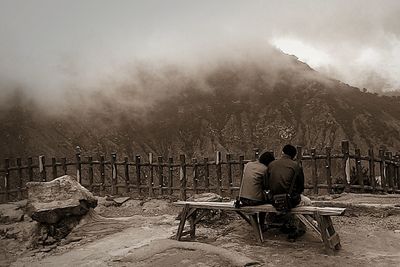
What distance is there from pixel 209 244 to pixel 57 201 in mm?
4570

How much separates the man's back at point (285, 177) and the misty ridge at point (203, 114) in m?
36.6

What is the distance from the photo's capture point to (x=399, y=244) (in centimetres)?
759

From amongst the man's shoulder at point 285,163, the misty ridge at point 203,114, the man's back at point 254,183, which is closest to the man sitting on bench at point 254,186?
the man's back at point 254,183

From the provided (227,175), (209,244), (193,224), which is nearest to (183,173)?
(227,175)

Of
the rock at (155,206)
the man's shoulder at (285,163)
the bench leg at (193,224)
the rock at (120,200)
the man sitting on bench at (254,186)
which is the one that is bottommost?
the rock at (155,206)

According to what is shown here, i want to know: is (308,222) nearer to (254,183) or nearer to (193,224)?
(254,183)

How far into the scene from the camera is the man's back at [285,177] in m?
7.36

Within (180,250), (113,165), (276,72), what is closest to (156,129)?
(276,72)

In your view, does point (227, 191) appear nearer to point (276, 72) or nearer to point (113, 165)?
point (113, 165)

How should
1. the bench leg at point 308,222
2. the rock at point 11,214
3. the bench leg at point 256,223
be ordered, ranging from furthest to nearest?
the rock at point 11,214, the bench leg at point 256,223, the bench leg at point 308,222

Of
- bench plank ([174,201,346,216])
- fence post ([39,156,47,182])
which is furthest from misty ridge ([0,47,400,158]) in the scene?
bench plank ([174,201,346,216])

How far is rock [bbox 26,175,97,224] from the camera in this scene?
10.3 meters

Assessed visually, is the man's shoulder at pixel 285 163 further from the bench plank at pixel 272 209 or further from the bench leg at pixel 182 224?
the bench leg at pixel 182 224

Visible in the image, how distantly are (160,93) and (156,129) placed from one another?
7804 mm
